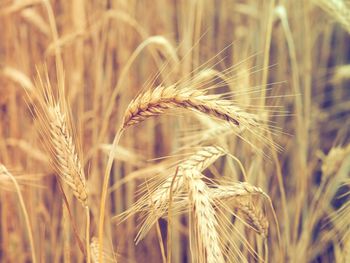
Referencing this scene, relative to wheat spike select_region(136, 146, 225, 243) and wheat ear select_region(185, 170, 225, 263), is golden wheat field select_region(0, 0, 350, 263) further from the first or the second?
wheat ear select_region(185, 170, 225, 263)

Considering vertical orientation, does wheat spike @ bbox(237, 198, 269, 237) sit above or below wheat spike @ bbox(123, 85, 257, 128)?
below

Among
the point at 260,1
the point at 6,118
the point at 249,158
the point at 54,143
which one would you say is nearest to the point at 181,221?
the point at 249,158

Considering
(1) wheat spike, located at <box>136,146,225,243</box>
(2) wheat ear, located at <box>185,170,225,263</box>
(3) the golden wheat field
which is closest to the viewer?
(2) wheat ear, located at <box>185,170,225,263</box>

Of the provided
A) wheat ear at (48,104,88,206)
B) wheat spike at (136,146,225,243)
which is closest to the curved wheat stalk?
wheat spike at (136,146,225,243)

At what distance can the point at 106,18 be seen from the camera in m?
1.65

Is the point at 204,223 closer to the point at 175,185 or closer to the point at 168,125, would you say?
the point at 175,185

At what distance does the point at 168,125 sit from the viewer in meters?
1.90

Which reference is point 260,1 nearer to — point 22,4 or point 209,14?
point 209,14

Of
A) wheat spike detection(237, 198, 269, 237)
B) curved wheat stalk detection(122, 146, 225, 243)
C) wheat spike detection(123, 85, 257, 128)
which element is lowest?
wheat spike detection(237, 198, 269, 237)

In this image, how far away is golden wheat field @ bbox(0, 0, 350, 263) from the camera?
4.50ft

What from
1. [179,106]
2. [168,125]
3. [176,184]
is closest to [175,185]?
[176,184]

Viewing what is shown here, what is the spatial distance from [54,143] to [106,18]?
30.0 inches

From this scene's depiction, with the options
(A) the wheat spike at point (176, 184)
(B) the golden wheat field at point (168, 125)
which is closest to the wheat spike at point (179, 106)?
(A) the wheat spike at point (176, 184)

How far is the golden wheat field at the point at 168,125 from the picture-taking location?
4.50 ft
